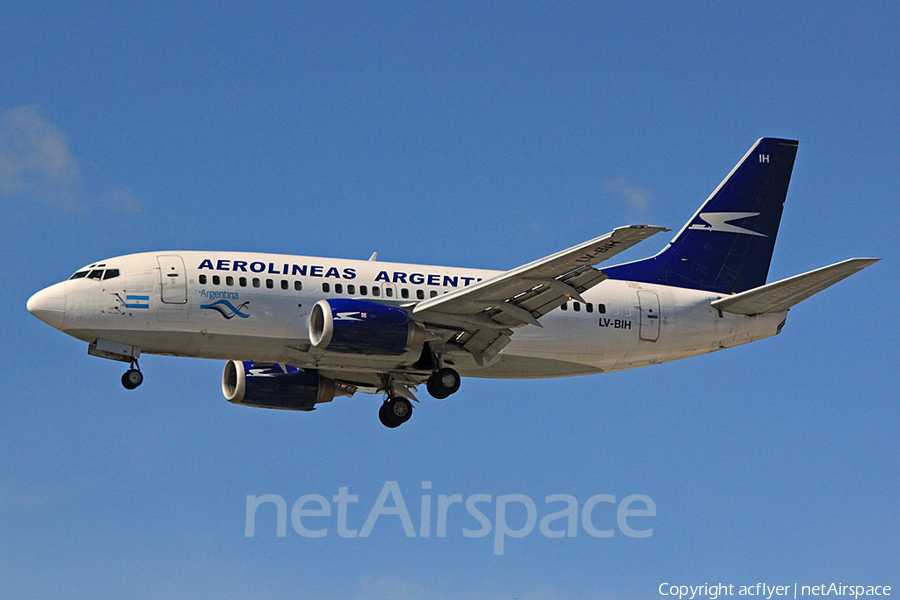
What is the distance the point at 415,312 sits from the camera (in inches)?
1321

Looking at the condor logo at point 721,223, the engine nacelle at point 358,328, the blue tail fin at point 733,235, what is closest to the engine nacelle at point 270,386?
the engine nacelle at point 358,328

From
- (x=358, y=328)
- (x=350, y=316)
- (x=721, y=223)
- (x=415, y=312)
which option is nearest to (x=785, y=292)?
(x=721, y=223)

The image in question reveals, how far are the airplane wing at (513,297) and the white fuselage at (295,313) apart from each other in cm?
105

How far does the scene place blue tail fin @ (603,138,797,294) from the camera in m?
39.2

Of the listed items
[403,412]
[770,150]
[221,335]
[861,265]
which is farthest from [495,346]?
[770,150]

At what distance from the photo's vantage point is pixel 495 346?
35.1m

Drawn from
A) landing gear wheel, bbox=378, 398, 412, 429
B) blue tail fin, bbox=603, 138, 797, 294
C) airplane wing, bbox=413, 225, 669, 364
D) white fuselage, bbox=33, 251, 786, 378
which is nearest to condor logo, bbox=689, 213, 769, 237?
blue tail fin, bbox=603, 138, 797, 294

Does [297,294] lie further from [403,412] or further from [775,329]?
[775,329]

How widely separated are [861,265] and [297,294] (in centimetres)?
1572

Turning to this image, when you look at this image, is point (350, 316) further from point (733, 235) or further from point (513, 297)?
point (733, 235)

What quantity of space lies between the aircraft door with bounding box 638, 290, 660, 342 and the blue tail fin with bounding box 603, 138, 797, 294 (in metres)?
1.64

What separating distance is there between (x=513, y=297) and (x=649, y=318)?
5868 millimetres

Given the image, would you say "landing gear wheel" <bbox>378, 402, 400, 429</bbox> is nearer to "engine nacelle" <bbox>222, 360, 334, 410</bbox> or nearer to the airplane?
the airplane

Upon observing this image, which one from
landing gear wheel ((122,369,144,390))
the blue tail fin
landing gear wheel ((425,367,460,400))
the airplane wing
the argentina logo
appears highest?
the blue tail fin
